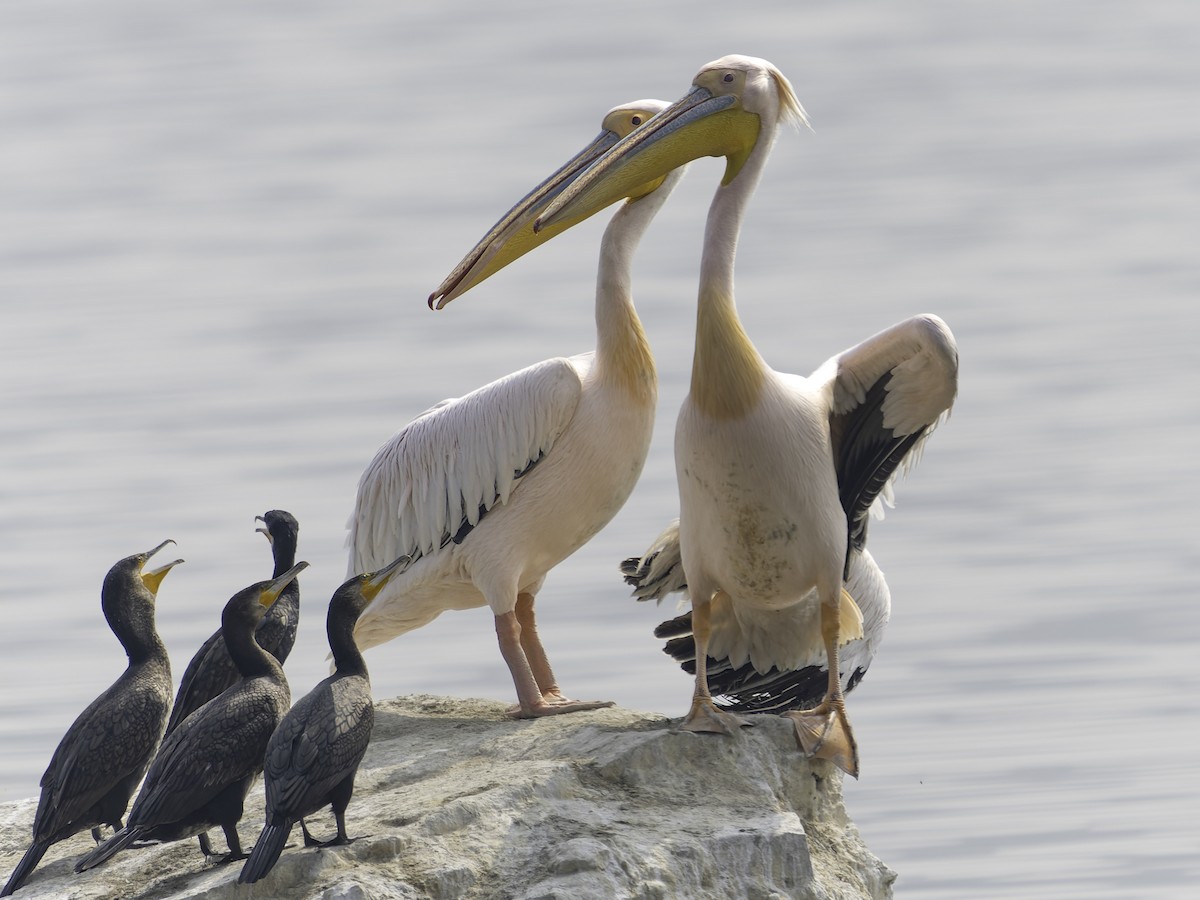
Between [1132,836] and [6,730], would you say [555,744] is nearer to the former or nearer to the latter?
[1132,836]

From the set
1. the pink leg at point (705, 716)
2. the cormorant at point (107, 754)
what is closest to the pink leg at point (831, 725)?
the pink leg at point (705, 716)

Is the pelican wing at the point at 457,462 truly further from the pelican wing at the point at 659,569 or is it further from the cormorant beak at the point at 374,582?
the cormorant beak at the point at 374,582

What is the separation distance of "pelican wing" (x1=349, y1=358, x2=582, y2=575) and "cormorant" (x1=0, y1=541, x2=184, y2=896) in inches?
49.4

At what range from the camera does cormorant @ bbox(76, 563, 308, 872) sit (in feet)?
18.8

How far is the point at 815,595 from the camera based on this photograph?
705cm

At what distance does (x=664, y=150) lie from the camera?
7113 mm

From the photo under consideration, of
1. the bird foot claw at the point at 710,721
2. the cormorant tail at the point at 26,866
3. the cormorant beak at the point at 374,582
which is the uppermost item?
the cormorant beak at the point at 374,582

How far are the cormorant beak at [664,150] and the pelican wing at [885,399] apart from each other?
71 centimetres

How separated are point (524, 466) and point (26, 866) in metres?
2.09

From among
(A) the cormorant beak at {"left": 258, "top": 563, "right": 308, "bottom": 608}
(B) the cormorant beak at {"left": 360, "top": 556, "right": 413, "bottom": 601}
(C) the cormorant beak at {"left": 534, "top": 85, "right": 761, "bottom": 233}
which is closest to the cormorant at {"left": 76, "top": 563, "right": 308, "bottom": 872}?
(A) the cormorant beak at {"left": 258, "top": 563, "right": 308, "bottom": 608}

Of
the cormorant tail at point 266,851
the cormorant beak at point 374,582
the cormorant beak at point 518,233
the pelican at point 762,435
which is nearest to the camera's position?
the cormorant tail at point 266,851

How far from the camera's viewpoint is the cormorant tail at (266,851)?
5445 mm

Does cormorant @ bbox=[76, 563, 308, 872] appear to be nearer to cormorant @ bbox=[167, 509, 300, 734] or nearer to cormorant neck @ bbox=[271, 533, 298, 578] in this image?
cormorant @ bbox=[167, 509, 300, 734]

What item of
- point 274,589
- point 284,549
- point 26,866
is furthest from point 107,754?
point 284,549
